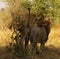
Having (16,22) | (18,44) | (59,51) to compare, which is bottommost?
(59,51)

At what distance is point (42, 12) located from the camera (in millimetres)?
16828

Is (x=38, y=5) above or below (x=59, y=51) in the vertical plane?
above

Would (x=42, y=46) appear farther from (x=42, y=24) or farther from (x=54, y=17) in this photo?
(x=54, y=17)

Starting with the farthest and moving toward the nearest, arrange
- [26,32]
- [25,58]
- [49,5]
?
[49,5], [26,32], [25,58]

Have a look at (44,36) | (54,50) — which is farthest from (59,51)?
(44,36)

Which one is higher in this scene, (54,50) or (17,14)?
(17,14)

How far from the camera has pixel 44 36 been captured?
394 inches

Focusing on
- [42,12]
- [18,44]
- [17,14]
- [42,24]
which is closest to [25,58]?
[18,44]

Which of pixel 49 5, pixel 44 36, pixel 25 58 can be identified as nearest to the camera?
pixel 25 58

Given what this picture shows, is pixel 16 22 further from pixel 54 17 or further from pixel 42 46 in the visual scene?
pixel 54 17

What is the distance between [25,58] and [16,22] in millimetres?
1183

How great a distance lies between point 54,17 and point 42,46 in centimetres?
699

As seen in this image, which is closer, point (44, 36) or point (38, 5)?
point (44, 36)

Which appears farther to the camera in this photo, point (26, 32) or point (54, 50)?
point (54, 50)
